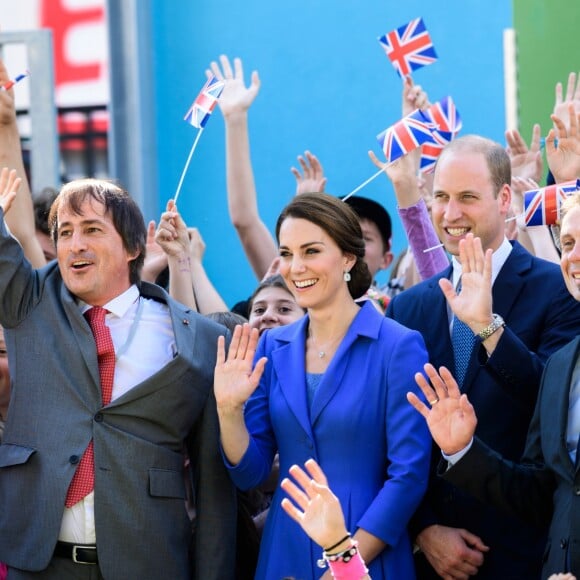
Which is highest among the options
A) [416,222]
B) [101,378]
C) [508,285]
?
[416,222]

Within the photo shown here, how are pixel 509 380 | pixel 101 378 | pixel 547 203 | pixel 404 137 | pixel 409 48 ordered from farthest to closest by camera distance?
pixel 409 48 → pixel 404 137 → pixel 547 203 → pixel 101 378 → pixel 509 380

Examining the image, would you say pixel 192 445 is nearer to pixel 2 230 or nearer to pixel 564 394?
pixel 2 230

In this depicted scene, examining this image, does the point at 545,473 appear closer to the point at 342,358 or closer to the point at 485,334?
the point at 485,334

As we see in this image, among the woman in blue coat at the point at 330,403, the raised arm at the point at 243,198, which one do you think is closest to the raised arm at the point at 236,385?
the woman in blue coat at the point at 330,403

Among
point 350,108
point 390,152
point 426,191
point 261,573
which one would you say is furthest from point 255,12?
point 261,573

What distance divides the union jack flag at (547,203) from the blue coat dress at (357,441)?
0.76 m

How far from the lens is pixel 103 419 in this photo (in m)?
3.91

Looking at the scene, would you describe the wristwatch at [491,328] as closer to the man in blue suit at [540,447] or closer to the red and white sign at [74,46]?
the man in blue suit at [540,447]

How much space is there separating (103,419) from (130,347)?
261 mm

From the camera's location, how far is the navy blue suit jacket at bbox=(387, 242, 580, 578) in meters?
3.75

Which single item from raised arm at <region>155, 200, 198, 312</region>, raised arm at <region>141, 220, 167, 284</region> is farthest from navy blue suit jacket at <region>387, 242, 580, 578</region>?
raised arm at <region>141, 220, 167, 284</region>

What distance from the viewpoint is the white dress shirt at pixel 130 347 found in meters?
3.85

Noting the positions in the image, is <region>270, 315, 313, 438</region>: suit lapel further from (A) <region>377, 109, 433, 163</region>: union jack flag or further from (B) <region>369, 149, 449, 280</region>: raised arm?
(A) <region>377, 109, 433, 163</region>: union jack flag

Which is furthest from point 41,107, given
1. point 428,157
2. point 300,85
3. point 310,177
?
point 428,157
